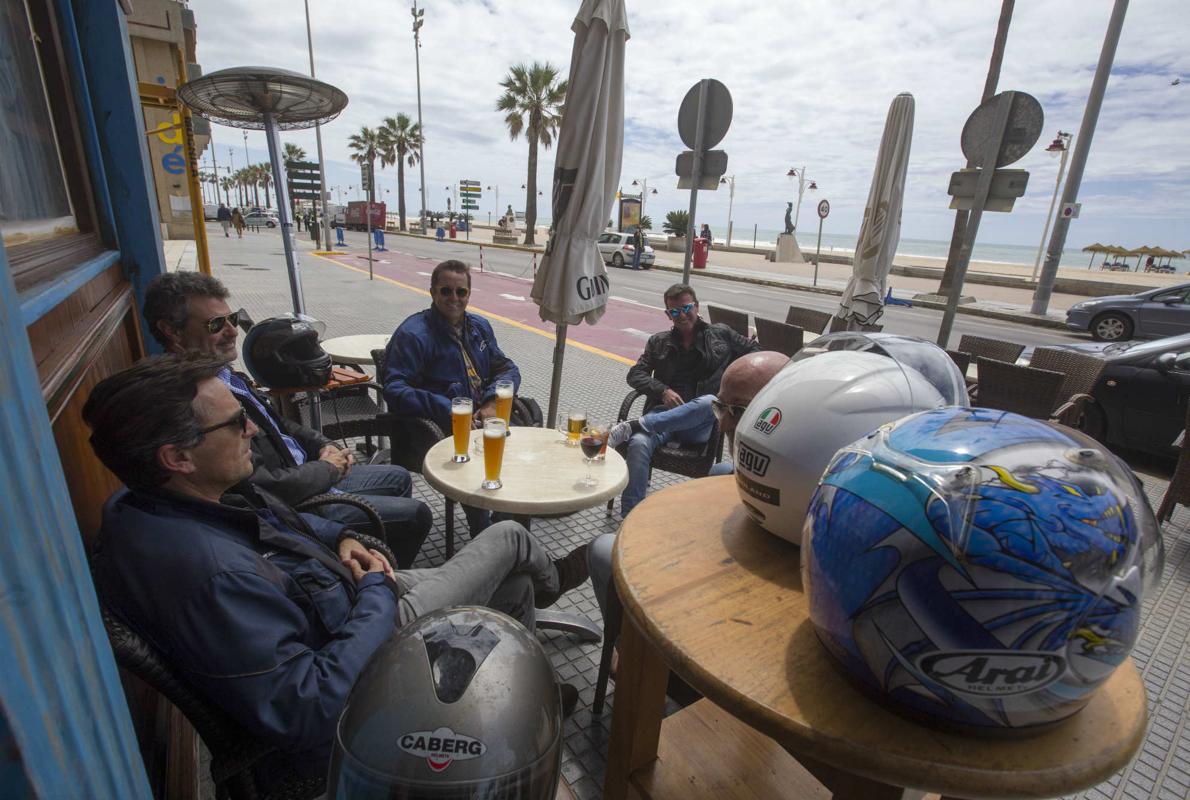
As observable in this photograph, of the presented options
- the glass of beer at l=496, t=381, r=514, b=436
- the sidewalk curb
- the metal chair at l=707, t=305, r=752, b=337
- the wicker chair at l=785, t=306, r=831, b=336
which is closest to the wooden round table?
the glass of beer at l=496, t=381, r=514, b=436

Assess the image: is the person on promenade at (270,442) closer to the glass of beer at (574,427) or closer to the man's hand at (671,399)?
the glass of beer at (574,427)

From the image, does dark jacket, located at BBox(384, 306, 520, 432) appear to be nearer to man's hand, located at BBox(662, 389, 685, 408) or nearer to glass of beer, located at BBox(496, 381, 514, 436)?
glass of beer, located at BBox(496, 381, 514, 436)

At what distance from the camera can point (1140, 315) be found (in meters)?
10.9

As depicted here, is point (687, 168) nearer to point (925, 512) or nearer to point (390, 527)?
point (390, 527)

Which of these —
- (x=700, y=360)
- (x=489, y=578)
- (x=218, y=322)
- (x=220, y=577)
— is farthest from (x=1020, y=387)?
(x=218, y=322)

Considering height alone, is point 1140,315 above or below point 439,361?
below

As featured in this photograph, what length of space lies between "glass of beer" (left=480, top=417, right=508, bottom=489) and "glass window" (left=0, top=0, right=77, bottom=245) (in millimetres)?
1504

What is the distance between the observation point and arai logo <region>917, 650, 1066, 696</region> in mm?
736

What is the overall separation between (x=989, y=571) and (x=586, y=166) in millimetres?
3036

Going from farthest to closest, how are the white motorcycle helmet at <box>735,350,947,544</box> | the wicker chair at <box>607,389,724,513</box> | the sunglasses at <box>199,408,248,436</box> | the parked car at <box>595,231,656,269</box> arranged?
the parked car at <box>595,231,656,269</box>
the wicker chair at <box>607,389,724,513</box>
the sunglasses at <box>199,408,248,436</box>
the white motorcycle helmet at <box>735,350,947,544</box>

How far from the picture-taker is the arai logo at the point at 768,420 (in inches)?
46.8

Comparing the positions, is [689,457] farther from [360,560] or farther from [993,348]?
[993,348]

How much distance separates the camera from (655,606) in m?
1.04

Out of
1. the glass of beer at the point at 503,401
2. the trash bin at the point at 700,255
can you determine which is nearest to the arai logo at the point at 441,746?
the glass of beer at the point at 503,401
